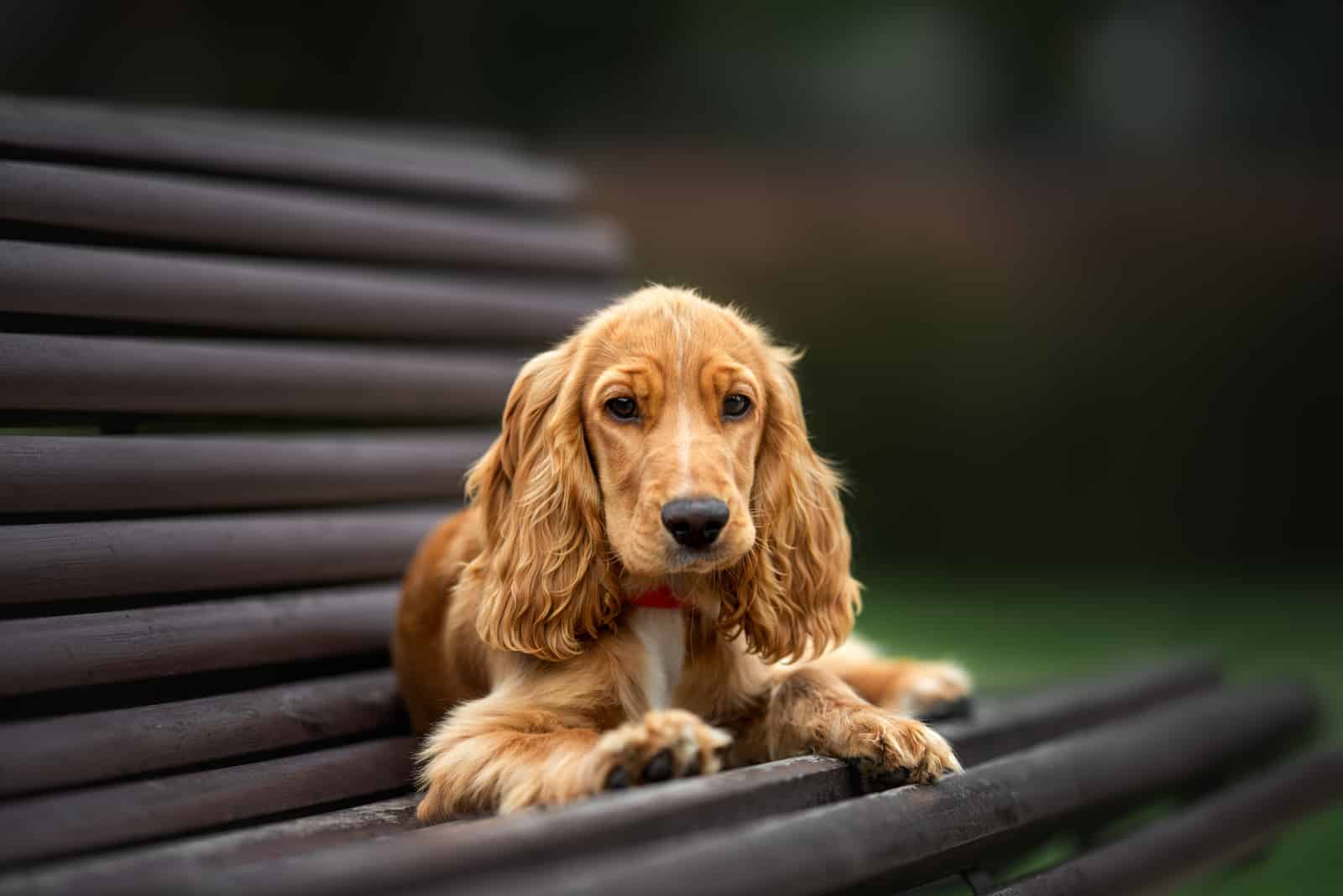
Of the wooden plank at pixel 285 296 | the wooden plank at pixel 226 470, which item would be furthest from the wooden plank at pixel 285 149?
the wooden plank at pixel 226 470

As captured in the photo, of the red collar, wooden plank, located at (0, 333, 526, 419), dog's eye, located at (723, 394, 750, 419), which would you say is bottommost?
the red collar

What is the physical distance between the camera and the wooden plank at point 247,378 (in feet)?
10.5

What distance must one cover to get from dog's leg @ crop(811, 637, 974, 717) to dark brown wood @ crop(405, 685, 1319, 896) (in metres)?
0.28

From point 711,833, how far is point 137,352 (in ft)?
7.04

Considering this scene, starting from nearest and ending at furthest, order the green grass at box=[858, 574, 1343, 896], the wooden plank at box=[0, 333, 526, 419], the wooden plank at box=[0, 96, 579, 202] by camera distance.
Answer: the wooden plank at box=[0, 333, 526, 419]
the wooden plank at box=[0, 96, 579, 202]
the green grass at box=[858, 574, 1343, 896]

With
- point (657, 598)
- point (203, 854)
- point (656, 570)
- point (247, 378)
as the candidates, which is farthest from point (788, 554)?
point (247, 378)

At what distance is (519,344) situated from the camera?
509 cm

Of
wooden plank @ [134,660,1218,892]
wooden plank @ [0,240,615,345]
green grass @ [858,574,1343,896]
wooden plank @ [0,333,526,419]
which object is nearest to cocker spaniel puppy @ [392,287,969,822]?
wooden plank @ [134,660,1218,892]

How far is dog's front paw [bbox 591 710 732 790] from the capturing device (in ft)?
7.57

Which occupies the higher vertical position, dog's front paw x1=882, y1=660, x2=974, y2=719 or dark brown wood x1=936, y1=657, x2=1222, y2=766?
dog's front paw x1=882, y1=660, x2=974, y2=719

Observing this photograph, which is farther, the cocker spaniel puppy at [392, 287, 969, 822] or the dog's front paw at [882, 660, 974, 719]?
the dog's front paw at [882, 660, 974, 719]

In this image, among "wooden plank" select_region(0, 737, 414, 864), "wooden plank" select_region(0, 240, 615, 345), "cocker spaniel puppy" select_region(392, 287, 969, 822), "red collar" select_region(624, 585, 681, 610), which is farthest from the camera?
"wooden plank" select_region(0, 240, 615, 345)

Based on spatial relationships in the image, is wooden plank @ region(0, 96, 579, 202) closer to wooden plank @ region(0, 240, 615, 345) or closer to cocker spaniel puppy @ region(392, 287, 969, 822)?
wooden plank @ region(0, 240, 615, 345)

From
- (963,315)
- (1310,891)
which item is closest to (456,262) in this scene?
(1310,891)
